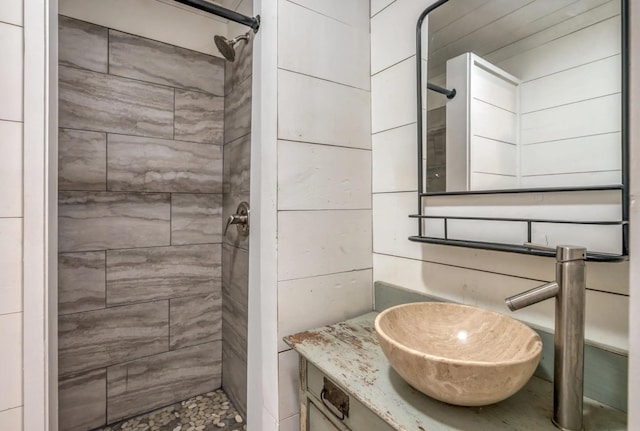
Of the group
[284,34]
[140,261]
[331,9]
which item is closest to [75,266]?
[140,261]

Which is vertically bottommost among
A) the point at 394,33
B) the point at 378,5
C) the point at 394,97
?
the point at 394,97

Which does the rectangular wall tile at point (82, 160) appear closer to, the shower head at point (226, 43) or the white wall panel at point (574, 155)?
the shower head at point (226, 43)

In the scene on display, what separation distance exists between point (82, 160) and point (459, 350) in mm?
1796

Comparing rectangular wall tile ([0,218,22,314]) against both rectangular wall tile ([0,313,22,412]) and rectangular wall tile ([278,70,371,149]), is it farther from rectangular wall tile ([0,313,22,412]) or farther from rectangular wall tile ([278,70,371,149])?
rectangular wall tile ([278,70,371,149])

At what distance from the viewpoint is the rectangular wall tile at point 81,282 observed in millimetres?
1459

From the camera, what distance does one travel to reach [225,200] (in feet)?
5.99

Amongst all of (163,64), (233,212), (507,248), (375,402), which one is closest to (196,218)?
(233,212)

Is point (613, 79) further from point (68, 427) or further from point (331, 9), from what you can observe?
point (68, 427)

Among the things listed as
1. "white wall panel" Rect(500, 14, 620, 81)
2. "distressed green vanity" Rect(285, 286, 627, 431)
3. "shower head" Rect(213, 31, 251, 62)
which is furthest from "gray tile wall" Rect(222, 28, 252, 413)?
"white wall panel" Rect(500, 14, 620, 81)

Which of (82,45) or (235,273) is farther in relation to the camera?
(235,273)

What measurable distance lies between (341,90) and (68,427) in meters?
2.02

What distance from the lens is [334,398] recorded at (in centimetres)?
75

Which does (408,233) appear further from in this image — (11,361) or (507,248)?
(11,361)

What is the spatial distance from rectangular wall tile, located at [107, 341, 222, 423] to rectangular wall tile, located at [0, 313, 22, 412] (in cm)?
85
